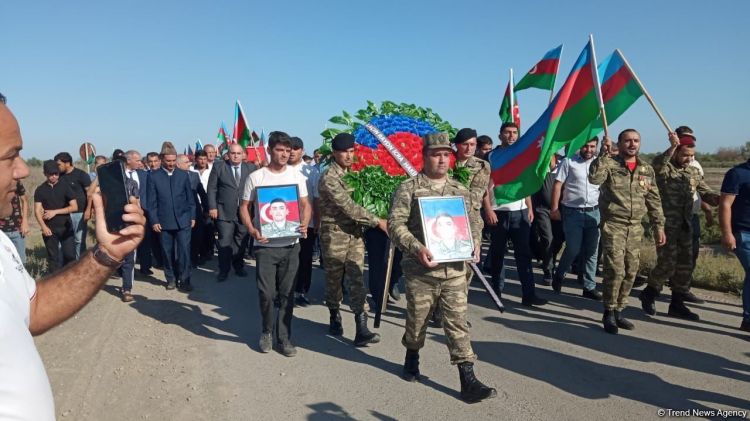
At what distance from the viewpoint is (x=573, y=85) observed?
5.96 meters

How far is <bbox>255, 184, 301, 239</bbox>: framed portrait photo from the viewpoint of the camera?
16.8ft

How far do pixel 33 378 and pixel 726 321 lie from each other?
274 inches

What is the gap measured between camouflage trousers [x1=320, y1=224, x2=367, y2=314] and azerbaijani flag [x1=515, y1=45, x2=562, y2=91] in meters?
4.95

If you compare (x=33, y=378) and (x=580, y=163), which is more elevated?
(x=580, y=163)

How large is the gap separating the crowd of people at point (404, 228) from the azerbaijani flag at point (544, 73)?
1.56 m

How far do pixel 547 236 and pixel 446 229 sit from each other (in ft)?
15.8

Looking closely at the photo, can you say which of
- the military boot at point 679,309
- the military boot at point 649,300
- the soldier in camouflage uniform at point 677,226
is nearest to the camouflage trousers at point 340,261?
the military boot at point 649,300

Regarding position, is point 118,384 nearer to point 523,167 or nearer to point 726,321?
point 523,167

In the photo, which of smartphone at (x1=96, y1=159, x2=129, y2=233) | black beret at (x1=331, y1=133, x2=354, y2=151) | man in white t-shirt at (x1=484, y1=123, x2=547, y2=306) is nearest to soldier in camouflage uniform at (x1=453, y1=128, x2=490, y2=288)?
man in white t-shirt at (x1=484, y1=123, x2=547, y2=306)

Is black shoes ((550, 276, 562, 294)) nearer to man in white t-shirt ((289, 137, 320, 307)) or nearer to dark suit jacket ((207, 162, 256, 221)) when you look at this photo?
man in white t-shirt ((289, 137, 320, 307))

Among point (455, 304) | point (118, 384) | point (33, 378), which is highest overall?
point (33, 378)

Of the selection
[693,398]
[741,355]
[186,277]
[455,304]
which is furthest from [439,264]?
[186,277]

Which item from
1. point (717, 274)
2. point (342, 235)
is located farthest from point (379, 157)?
point (717, 274)

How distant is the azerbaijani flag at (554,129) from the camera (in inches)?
226
